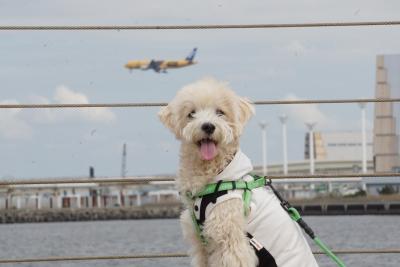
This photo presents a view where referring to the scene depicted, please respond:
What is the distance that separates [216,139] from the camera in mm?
3393

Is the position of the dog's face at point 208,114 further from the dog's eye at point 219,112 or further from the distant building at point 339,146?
the distant building at point 339,146

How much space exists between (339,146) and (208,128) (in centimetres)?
9194

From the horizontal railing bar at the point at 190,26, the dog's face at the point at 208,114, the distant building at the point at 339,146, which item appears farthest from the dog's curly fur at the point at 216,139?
the distant building at the point at 339,146

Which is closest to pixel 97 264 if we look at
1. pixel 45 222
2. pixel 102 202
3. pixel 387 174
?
pixel 387 174

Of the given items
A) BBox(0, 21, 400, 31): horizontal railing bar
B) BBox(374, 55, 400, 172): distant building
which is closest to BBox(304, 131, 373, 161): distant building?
BBox(374, 55, 400, 172): distant building

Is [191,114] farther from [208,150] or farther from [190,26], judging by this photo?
[190,26]

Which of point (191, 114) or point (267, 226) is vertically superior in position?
point (191, 114)

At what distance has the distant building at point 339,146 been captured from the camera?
91.6 meters

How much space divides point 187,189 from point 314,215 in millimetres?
55366

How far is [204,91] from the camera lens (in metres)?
3.44

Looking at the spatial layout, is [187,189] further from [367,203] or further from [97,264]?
[367,203]

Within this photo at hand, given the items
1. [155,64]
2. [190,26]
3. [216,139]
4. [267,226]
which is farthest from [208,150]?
[155,64]

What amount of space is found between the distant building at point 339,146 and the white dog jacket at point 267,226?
8742 centimetres

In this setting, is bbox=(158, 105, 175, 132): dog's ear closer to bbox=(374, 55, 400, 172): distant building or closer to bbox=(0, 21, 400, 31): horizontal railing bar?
bbox=(0, 21, 400, 31): horizontal railing bar
